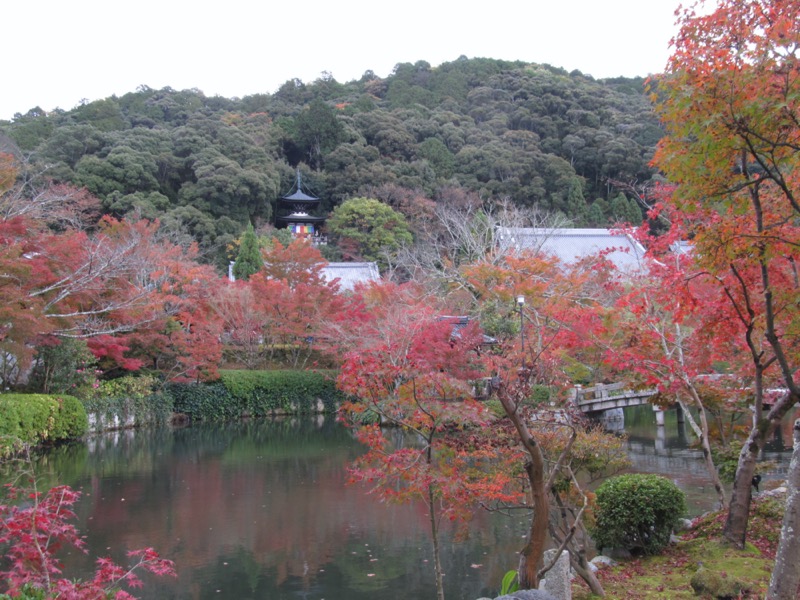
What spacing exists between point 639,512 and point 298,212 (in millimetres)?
30841

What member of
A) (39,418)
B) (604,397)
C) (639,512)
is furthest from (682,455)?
(39,418)

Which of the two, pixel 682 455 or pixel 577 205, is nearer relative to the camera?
pixel 682 455

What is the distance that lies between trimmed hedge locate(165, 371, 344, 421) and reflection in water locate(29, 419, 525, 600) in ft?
17.2

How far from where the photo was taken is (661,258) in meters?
7.54

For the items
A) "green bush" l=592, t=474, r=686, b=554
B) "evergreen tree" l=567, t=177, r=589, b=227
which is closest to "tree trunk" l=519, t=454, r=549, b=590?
"green bush" l=592, t=474, r=686, b=554

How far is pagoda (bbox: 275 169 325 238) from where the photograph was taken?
3453 centimetres

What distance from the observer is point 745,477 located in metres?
5.57

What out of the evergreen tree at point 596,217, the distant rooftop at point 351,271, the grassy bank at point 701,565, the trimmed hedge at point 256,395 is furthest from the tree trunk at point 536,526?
the evergreen tree at point 596,217

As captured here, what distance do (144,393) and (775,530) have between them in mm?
15508

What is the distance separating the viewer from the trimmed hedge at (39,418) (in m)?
12.4

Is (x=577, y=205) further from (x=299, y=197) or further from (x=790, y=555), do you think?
(x=790, y=555)

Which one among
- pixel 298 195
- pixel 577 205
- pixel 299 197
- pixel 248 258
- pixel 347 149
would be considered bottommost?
pixel 248 258

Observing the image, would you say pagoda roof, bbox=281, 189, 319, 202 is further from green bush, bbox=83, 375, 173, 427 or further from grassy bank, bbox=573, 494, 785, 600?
grassy bank, bbox=573, 494, 785, 600

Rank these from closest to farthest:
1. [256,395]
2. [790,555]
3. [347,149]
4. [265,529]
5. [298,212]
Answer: [790,555], [265,529], [256,395], [298,212], [347,149]
